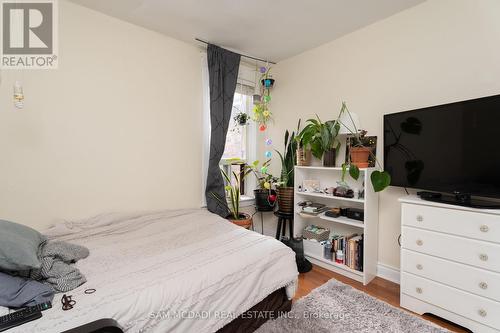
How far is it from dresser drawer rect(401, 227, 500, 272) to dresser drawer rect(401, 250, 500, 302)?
37 millimetres

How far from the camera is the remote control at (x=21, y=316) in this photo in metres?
0.79

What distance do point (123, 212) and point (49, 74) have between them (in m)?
1.29

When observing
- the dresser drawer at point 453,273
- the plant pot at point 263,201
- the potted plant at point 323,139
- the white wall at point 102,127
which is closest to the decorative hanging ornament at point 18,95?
the white wall at point 102,127

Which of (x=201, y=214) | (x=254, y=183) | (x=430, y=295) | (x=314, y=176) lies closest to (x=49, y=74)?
(x=201, y=214)

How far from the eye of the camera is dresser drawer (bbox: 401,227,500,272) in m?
1.38

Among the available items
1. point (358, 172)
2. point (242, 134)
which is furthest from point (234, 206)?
point (358, 172)

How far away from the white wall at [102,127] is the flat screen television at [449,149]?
201 cm

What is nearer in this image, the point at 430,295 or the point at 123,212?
the point at 430,295

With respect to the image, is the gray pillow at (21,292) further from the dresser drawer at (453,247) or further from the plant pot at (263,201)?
the dresser drawer at (453,247)

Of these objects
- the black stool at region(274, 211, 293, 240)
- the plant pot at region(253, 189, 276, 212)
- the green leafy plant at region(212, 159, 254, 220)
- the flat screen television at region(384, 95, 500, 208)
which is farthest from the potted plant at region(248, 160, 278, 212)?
the flat screen television at region(384, 95, 500, 208)

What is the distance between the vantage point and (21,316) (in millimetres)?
830

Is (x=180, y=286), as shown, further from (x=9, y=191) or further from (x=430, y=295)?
(x=430, y=295)

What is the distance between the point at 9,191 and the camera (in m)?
1.69

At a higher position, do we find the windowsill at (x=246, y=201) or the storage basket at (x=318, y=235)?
the windowsill at (x=246, y=201)
